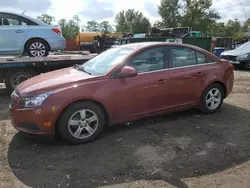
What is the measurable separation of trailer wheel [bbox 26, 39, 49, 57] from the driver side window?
16.7 feet

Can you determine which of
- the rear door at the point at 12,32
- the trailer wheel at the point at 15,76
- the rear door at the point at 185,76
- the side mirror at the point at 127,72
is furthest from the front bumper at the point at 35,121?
the rear door at the point at 12,32

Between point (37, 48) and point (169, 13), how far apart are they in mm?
49325

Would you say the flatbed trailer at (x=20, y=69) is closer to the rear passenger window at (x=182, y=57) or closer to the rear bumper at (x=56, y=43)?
the rear bumper at (x=56, y=43)

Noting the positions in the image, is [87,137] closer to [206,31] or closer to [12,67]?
[12,67]

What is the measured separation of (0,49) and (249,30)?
24559 millimetres

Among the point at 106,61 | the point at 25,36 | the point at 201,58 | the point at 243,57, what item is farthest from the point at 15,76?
the point at 243,57

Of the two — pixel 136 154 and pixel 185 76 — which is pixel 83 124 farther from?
pixel 185 76

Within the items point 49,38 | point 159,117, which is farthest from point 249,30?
point 159,117

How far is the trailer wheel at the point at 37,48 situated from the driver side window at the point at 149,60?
200 inches

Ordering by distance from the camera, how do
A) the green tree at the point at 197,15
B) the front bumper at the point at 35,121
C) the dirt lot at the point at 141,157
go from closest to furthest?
1. the dirt lot at the point at 141,157
2. the front bumper at the point at 35,121
3. the green tree at the point at 197,15

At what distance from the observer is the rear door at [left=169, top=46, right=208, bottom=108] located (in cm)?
520

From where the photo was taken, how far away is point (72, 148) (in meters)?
4.26

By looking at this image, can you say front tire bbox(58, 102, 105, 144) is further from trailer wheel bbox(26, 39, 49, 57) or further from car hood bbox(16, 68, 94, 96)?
trailer wheel bbox(26, 39, 49, 57)

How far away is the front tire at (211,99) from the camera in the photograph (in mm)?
5688
